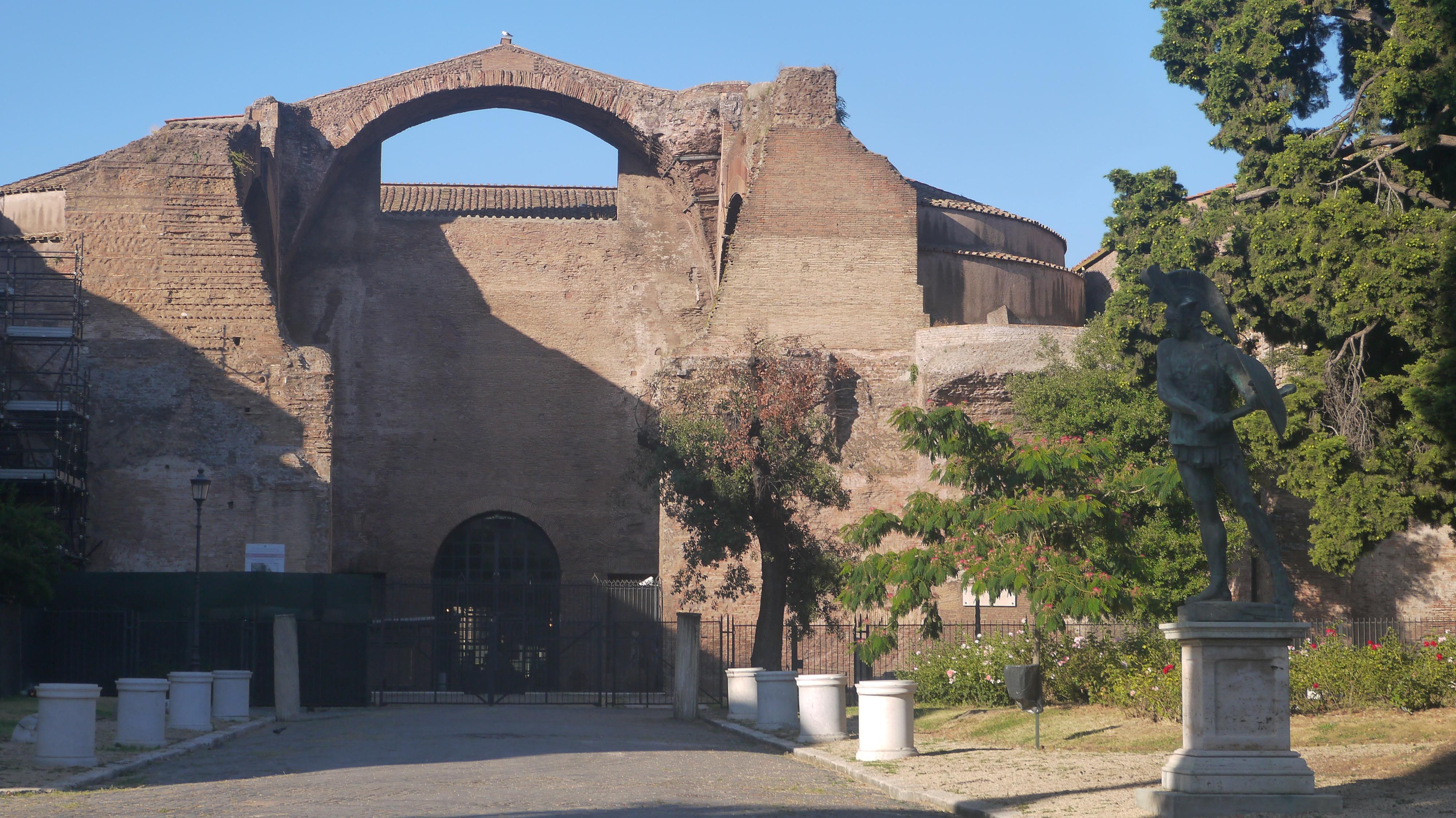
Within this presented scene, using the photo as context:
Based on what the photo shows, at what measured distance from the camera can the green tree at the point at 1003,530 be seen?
14742 millimetres

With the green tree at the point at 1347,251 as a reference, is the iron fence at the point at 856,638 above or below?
below

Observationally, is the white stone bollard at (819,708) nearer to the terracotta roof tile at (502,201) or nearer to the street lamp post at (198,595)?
the street lamp post at (198,595)

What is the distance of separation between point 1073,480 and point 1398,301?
4.03 metres

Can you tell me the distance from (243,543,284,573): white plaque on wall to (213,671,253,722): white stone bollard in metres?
6.31

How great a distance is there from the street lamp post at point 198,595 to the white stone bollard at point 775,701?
23.3ft

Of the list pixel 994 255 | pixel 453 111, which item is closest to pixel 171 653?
pixel 453 111

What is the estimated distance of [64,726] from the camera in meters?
11.4

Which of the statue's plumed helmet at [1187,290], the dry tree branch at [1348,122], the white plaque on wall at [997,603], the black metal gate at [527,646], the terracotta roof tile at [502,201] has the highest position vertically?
the terracotta roof tile at [502,201]

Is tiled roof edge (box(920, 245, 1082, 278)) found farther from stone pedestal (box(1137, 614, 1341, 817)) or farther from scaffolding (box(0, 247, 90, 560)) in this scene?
stone pedestal (box(1137, 614, 1341, 817))

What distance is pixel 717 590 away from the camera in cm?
2212

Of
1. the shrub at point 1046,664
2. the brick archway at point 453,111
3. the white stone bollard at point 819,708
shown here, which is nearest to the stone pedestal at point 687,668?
the shrub at point 1046,664

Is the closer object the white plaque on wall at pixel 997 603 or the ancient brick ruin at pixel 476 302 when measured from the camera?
the white plaque on wall at pixel 997 603

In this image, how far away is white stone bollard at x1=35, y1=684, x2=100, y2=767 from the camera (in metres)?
11.3

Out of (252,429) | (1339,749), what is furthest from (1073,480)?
(252,429)
